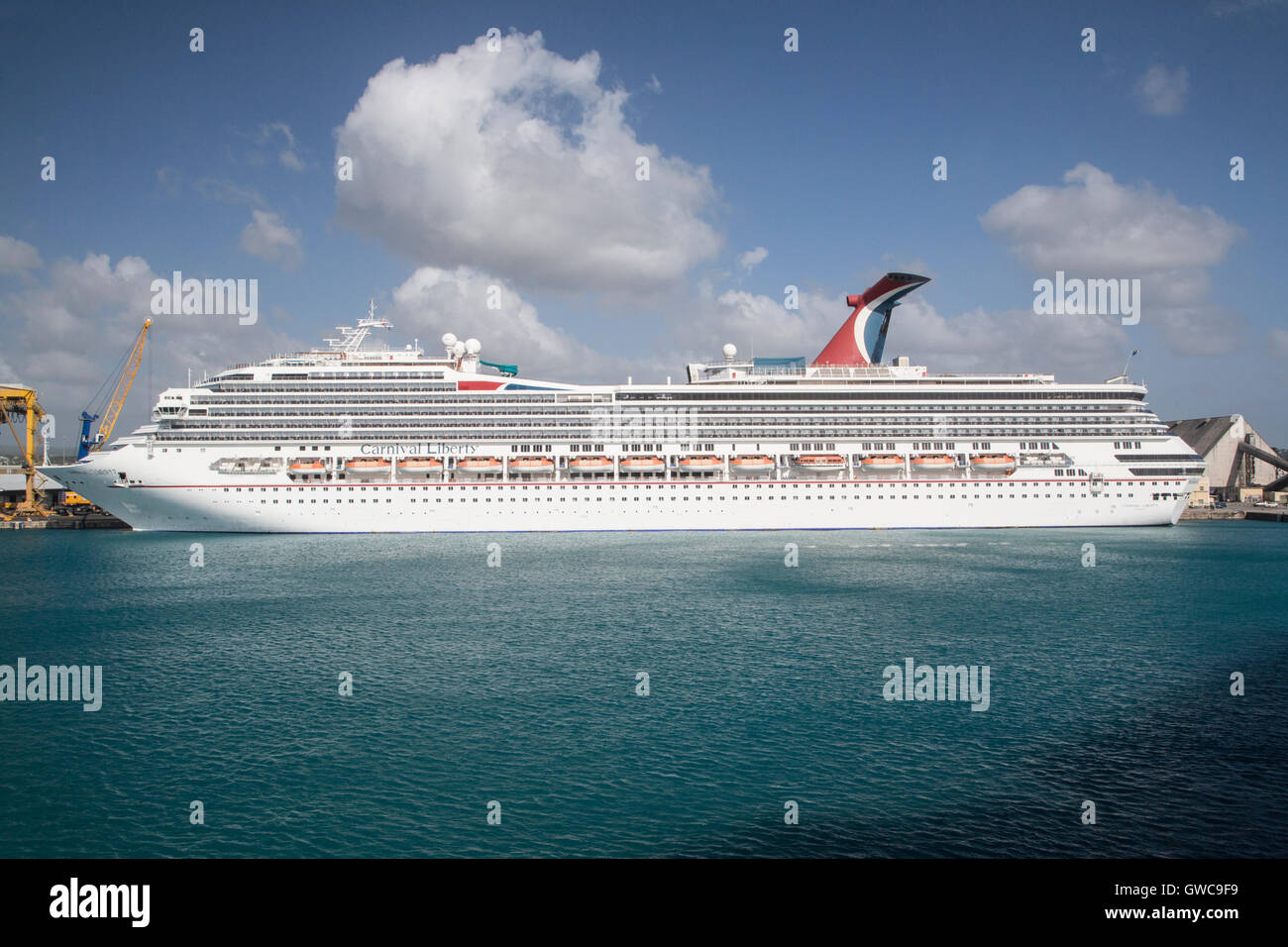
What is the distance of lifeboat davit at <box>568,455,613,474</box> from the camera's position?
4719 centimetres

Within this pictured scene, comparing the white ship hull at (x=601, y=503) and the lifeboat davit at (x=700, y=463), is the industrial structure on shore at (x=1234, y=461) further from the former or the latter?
the lifeboat davit at (x=700, y=463)

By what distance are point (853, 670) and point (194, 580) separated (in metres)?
26.3

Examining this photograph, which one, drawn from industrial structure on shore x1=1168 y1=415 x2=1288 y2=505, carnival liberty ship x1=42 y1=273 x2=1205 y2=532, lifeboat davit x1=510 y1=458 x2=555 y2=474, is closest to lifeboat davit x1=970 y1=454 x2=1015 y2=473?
carnival liberty ship x1=42 y1=273 x2=1205 y2=532

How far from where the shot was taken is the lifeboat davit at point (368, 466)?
1827 inches

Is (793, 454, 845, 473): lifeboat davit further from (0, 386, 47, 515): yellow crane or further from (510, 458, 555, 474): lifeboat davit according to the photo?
(0, 386, 47, 515): yellow crane

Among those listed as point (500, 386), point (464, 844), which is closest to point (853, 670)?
point (464, 844)

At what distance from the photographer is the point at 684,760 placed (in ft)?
44.7

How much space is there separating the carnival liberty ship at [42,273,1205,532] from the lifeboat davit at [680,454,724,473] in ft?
0.35

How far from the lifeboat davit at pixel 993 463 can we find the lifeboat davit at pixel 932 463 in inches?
50.8

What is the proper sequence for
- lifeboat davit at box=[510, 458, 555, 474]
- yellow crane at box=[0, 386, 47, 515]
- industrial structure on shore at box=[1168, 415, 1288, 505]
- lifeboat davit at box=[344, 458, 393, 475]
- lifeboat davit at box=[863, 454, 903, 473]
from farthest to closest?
industrial structure on shore at box=[1168, 415, 1288, 505], yellow crane at box=[0, 386, 47, 515], lifeboat davit at box=[863, 454, 903, 473], lifeboat davit at box=[510, 458, 555, 474], lifeboat davit at box=[344, 458, 393, 475]
